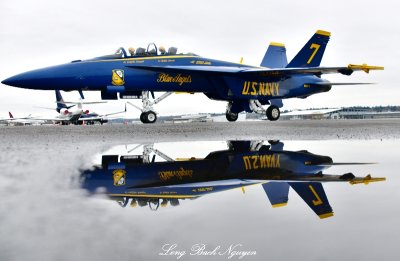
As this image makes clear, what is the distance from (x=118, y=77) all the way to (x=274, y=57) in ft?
36.5

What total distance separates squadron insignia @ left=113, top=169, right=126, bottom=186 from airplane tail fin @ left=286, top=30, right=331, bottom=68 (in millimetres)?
18165

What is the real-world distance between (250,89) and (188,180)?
49.6 ft

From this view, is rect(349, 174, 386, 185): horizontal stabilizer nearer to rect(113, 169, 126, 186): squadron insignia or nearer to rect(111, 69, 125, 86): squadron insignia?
rect(113, 169, 126, 186): squadron insignia

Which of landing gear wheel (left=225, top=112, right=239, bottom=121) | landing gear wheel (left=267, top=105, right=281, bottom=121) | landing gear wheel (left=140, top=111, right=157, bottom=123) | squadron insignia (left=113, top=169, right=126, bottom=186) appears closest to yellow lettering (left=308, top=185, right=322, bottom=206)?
squadron insignia (left=113, top=169, right=126, bottom=186)

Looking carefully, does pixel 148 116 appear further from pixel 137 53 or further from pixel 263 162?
pixel 263 162

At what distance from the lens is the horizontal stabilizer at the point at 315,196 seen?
7.39ft

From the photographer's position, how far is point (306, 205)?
A: 2393 mm

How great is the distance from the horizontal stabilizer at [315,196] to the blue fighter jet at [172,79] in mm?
13316

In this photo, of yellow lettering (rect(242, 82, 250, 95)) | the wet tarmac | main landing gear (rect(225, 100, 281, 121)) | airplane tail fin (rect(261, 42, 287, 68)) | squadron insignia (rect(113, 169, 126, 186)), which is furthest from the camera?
airplane tail fin (rect(261, 42, 287, 68))

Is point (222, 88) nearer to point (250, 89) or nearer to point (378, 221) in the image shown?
point (250, 89)

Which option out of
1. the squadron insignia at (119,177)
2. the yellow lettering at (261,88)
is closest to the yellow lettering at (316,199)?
the squadron insignia at (119,177)

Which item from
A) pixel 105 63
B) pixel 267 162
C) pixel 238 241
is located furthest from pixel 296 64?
pixel 238 241

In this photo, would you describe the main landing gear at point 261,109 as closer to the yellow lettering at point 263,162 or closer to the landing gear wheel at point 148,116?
the landing gear wheel at point 148,116

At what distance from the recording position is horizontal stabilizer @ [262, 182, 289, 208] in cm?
247
